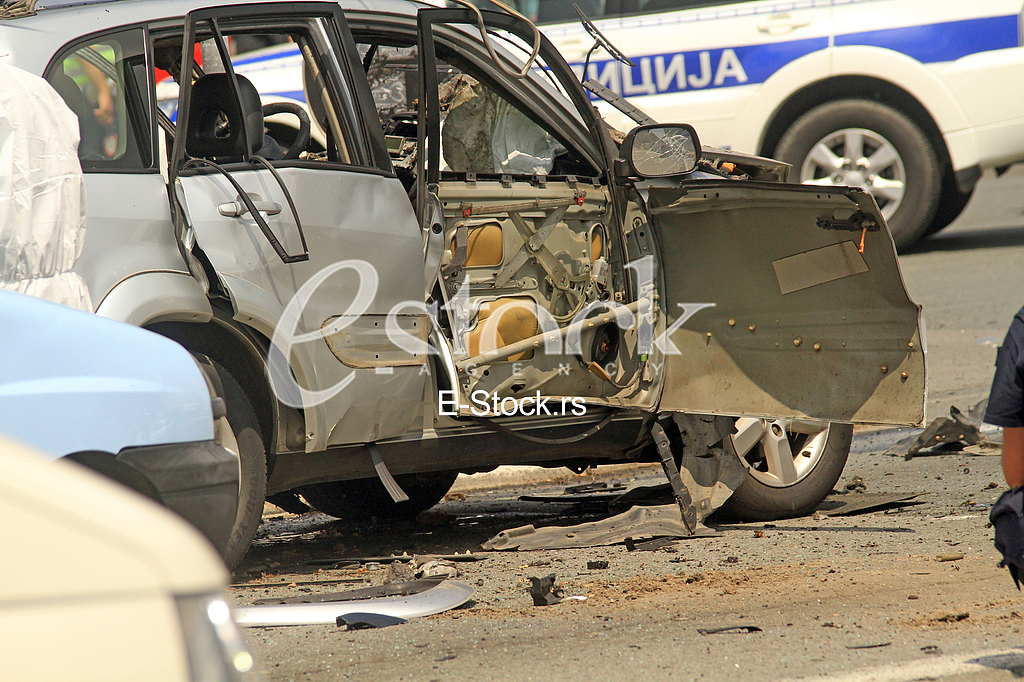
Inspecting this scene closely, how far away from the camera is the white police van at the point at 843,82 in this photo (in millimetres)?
8750

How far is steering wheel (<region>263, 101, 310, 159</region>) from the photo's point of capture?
4.91 meters

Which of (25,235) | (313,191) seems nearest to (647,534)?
(313,191)

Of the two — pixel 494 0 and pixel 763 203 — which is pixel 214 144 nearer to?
pixel 494 0

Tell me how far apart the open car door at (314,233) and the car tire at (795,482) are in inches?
67.5

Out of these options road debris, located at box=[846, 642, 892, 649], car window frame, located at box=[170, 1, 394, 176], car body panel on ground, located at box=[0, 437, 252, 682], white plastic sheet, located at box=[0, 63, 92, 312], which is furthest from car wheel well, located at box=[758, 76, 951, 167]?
car body panel on ground, located at box=[0, 437, 252, 682]

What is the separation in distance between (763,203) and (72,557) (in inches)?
150

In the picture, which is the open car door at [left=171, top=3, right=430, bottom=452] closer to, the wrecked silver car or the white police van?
the wrecked silver car

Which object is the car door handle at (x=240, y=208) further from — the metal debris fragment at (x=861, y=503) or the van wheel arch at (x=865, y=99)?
the van wheel arch at (x=865, y=99)

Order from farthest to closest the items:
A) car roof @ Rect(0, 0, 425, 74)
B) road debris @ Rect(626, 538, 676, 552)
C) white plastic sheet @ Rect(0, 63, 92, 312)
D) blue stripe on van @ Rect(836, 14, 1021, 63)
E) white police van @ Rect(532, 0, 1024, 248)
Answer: white police van @ Rect(532, 0, 1024, 248)
blue stripe on van @ Rect(836, 14, 1021, 63)
road debris @ Rect(626, 538, 676, 552)
car roof @ Rect(0, 0, 425, 74)
white plastic sheet @ Rect(0, 63, 92, 312)

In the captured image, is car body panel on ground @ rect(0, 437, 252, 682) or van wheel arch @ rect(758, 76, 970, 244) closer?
car body panel on ground @ rect(0, 437, 252, 682)

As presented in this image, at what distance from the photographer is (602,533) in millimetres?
4805

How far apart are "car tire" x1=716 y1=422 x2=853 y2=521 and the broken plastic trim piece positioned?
1616 millimetres

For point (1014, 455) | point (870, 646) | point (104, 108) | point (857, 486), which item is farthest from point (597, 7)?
point (1014, 455)

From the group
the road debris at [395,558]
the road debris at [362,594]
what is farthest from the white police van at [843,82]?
the road debris at [362,594]
